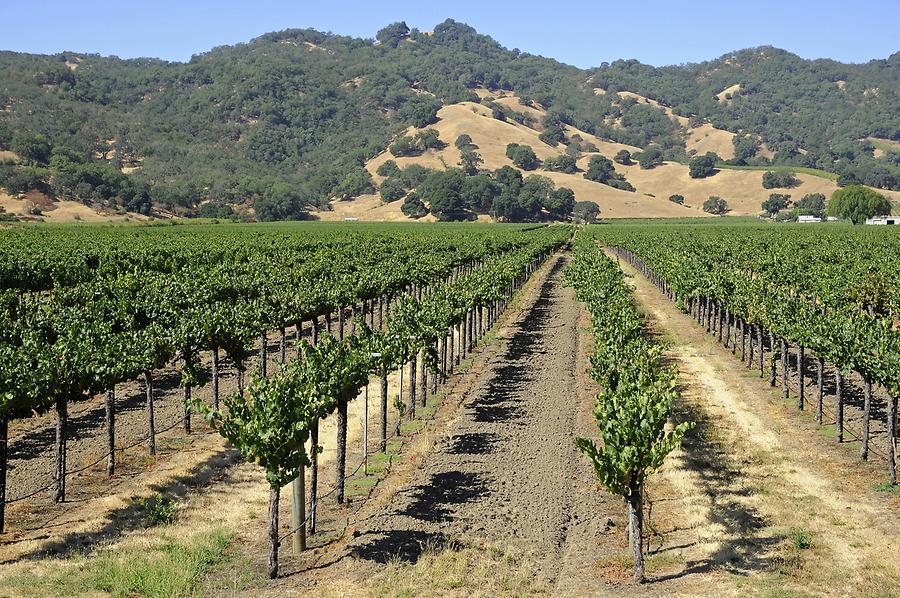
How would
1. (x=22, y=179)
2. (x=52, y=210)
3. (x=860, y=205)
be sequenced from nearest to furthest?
(x=52, y=210)
(x=860, y=205)
(x=22, y=179)

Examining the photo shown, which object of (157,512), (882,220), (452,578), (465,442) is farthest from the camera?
(882,220)

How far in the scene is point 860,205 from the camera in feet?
545

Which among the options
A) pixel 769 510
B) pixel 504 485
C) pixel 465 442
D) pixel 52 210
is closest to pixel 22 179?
pixel 52 210

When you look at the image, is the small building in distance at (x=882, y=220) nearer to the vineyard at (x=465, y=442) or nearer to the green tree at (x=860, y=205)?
the green tree at (x=860, y=205)

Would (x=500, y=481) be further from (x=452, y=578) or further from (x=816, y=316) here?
(x=816, y=316)

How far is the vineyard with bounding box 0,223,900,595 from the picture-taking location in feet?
57.0

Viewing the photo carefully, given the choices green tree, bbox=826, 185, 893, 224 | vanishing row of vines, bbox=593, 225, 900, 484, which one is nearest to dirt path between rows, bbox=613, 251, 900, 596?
vanishing row of vines, bbox=593, 225, 900, 484

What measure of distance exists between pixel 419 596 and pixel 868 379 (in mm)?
15481

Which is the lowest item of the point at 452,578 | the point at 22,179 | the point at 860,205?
the point at 452,578

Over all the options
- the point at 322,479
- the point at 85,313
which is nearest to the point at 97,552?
the point at 322,479

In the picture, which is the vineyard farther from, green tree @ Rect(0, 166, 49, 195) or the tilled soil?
green tree @ Rect(0, 166, 49, 195)

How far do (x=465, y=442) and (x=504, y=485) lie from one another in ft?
13.5

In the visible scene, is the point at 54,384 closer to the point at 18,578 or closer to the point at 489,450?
the point at 18,578

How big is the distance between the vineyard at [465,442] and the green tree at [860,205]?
448 feet
